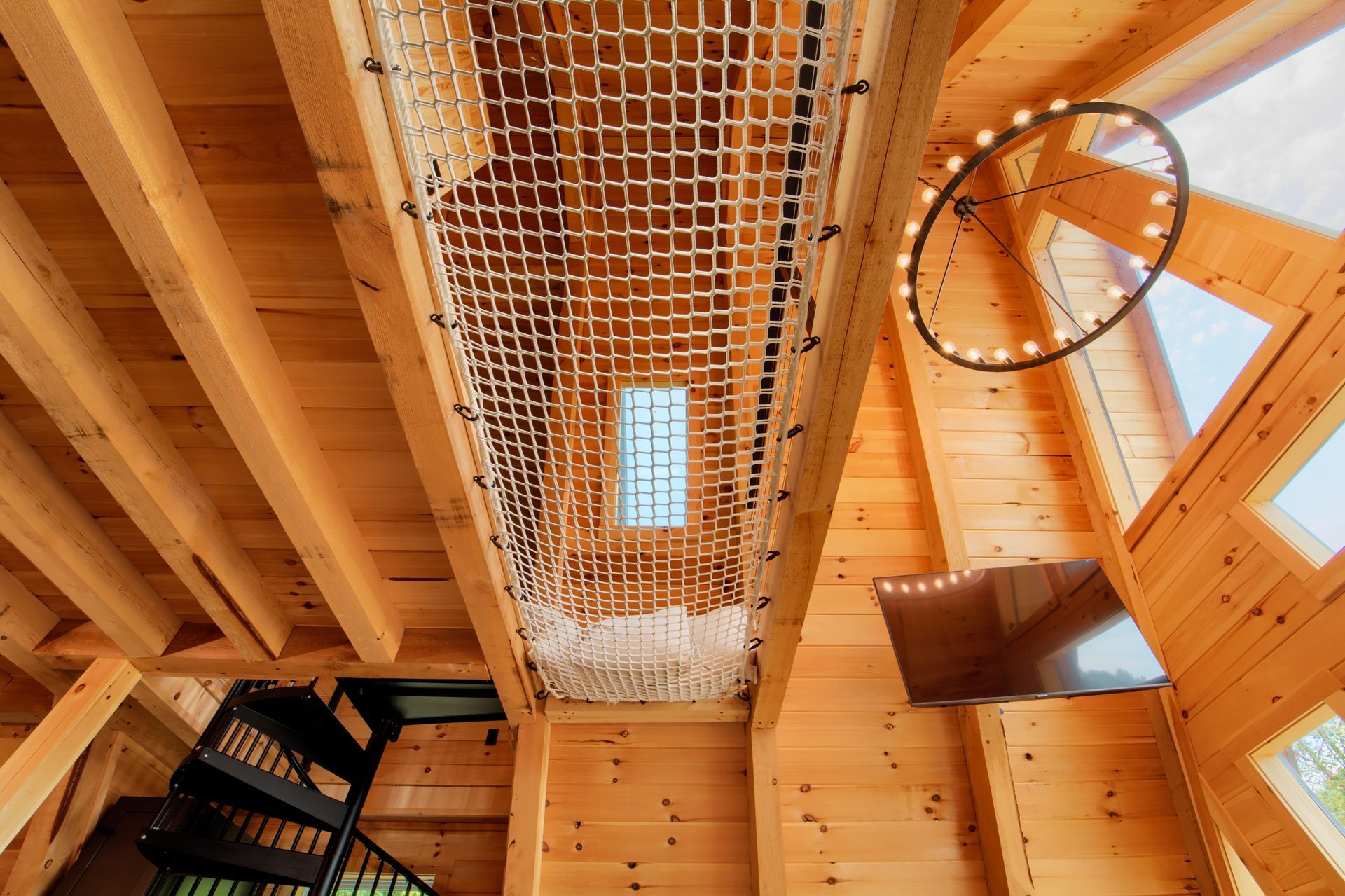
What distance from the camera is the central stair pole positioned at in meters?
1.99

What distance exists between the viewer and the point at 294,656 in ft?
7.17

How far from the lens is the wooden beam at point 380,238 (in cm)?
81

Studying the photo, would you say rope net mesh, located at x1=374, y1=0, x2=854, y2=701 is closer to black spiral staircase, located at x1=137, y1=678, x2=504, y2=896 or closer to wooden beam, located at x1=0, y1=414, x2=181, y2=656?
black spiral staircase, located at x1=137, y1=678, x2=504, y2=896

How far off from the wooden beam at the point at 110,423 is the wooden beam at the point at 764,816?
1728mm

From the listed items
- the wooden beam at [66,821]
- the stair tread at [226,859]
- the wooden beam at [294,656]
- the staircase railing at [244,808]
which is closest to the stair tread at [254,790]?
the staircase railing at [244,808]

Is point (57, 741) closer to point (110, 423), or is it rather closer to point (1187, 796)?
point (110, 423)

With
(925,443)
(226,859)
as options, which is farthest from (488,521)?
(925,443)

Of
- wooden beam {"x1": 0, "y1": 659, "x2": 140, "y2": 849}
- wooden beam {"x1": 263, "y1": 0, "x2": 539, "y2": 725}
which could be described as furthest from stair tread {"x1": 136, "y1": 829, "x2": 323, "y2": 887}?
wooden beam {"x1": 263, "y1": 0, "x2": 539, "y2": 725}

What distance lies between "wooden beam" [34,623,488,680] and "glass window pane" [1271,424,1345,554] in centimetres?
287

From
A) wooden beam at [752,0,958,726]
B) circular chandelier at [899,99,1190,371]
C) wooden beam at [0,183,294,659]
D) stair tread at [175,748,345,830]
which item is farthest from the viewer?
circular chandelier at [899,99,1190,371]

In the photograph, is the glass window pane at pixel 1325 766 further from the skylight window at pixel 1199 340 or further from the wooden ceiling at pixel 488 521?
the skylight window at pixel 1199 340

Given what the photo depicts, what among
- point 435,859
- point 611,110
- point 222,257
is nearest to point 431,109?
point 222,257

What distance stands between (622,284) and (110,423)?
1362mm

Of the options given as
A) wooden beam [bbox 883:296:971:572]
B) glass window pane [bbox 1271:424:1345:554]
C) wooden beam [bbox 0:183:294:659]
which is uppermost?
wooden beam [bbox 883:296:971:572]
